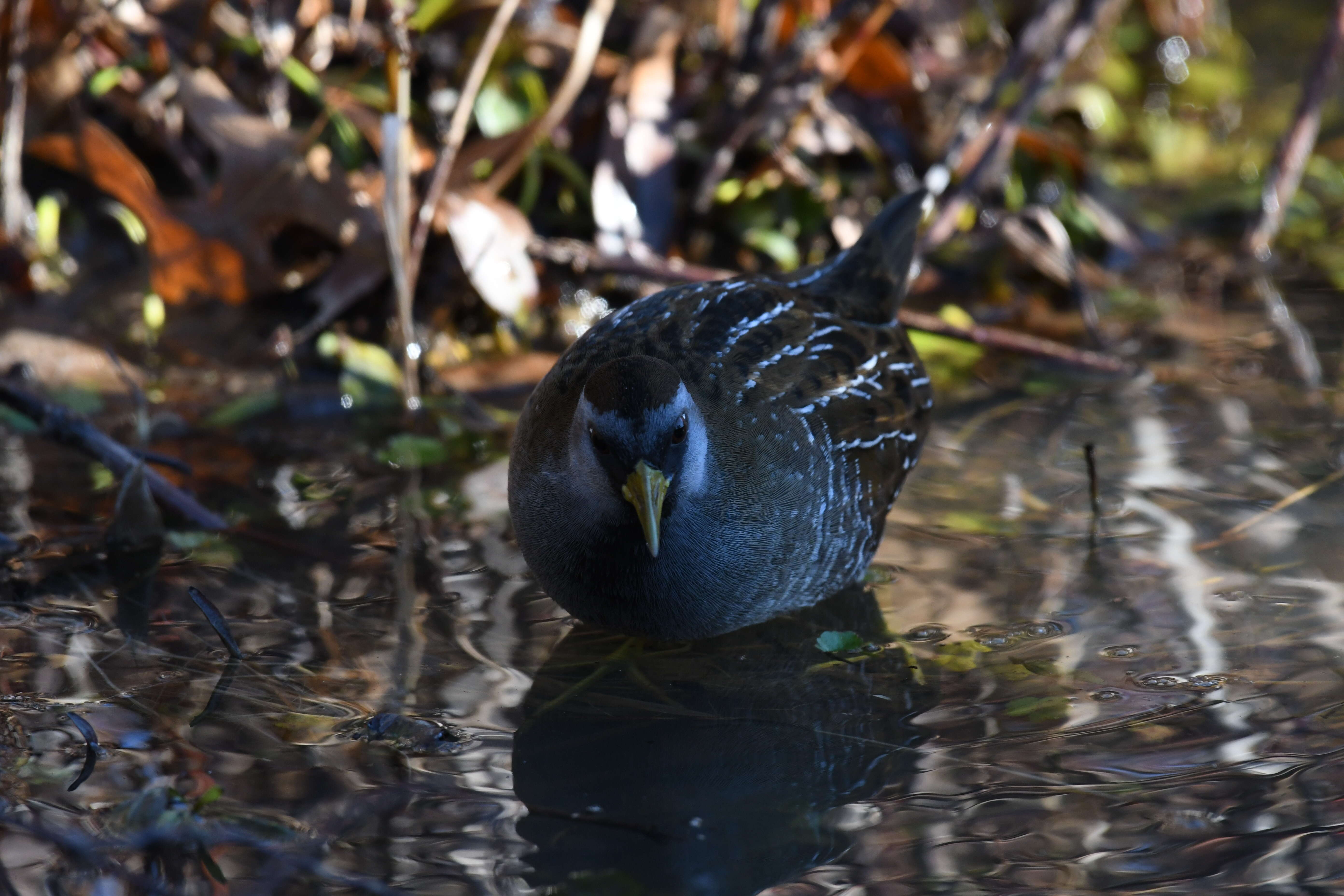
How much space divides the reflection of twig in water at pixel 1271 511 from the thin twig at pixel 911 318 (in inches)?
40.9

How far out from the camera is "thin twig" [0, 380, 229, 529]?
3.88 meters

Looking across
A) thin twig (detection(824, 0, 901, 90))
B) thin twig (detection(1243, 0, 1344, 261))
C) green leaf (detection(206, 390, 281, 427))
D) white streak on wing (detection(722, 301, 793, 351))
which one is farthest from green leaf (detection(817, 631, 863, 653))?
thin twig (detection(1243, 0, 1344, 261))

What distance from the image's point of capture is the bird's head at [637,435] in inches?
121

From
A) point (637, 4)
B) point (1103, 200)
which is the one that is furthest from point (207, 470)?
point (1103, 200)

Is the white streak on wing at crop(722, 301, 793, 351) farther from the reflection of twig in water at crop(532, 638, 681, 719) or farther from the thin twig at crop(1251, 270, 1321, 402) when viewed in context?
the thin twig at crop(1251, 270, 1321, 402)

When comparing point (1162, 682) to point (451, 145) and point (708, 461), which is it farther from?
point (451, 145)

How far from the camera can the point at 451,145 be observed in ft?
16.3

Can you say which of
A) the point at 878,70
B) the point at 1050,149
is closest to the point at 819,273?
the point at 878,70

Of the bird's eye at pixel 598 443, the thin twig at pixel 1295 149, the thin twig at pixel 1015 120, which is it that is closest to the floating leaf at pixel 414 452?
the bird's eye at pixel 598 443

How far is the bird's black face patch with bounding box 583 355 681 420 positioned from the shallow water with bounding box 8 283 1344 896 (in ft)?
2.32

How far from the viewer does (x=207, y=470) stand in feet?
14.5

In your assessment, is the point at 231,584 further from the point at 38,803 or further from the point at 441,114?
the point at 441,114

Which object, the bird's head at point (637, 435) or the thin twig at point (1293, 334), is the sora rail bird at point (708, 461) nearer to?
the bird's head at point (637, 435)

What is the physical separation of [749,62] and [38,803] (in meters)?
4.46
